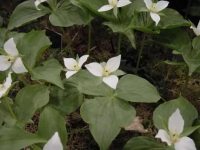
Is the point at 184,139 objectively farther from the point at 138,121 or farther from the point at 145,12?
the point at 145,12

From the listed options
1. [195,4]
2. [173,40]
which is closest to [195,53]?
[173,40]

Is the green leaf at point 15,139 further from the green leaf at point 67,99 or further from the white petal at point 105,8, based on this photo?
the white petal at point 105,8

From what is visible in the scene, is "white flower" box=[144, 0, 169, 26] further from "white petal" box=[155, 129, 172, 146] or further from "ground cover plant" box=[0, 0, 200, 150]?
"white petal" box=[155, 129, 172, 146]

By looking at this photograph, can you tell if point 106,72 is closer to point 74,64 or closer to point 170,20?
point 74,64

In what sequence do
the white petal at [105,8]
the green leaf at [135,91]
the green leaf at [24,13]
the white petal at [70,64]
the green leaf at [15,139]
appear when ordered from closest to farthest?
1. the green leaf at [15,139]
2. the green leaf at [135,91]
3. the white petal at [70,64]
4. the white petal at [105,8]
5. the green leaf at [24,13]

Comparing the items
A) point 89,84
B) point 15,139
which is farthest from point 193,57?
point 15,139

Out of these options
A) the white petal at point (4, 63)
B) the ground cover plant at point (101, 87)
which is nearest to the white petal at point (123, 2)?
the ground cover plant at point (101, 87)

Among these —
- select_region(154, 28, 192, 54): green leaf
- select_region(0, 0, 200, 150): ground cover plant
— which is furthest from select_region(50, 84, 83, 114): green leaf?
select_region(154, 28, 192, 54): green leaf
